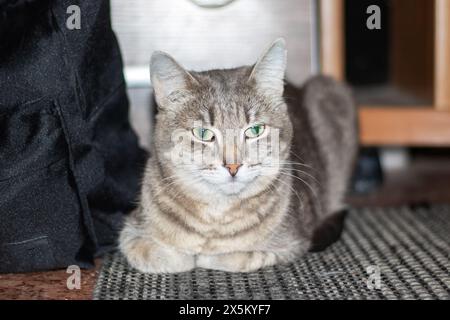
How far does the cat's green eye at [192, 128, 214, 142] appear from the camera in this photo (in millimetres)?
1504

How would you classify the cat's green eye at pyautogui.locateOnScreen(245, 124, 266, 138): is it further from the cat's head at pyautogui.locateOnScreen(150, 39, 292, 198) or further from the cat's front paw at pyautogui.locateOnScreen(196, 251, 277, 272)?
the cat's front paw at pyautogui.locateOnScreen(196, 251, 277, 272)

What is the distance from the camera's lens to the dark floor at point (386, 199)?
1488mm

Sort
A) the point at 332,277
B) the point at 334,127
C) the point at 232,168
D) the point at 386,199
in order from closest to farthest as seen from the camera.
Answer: the point at 232,168 < the point at 332,277 < the point at 334,127 < the point at 386,199

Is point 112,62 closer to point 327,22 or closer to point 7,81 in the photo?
point 7,81

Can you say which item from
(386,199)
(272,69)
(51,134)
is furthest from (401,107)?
(51,134)

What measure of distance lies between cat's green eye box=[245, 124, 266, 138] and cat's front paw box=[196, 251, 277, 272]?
0.30 meters

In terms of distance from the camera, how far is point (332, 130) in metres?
2.19

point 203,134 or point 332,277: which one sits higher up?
point 203,134

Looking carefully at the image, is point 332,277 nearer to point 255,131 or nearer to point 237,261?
point 237,261

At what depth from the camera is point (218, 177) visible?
4.73 ft

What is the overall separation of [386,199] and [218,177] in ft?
3.93

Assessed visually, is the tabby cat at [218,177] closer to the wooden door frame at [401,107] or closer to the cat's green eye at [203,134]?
the cat's green eye at [203,134]

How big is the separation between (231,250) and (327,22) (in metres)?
0.95
